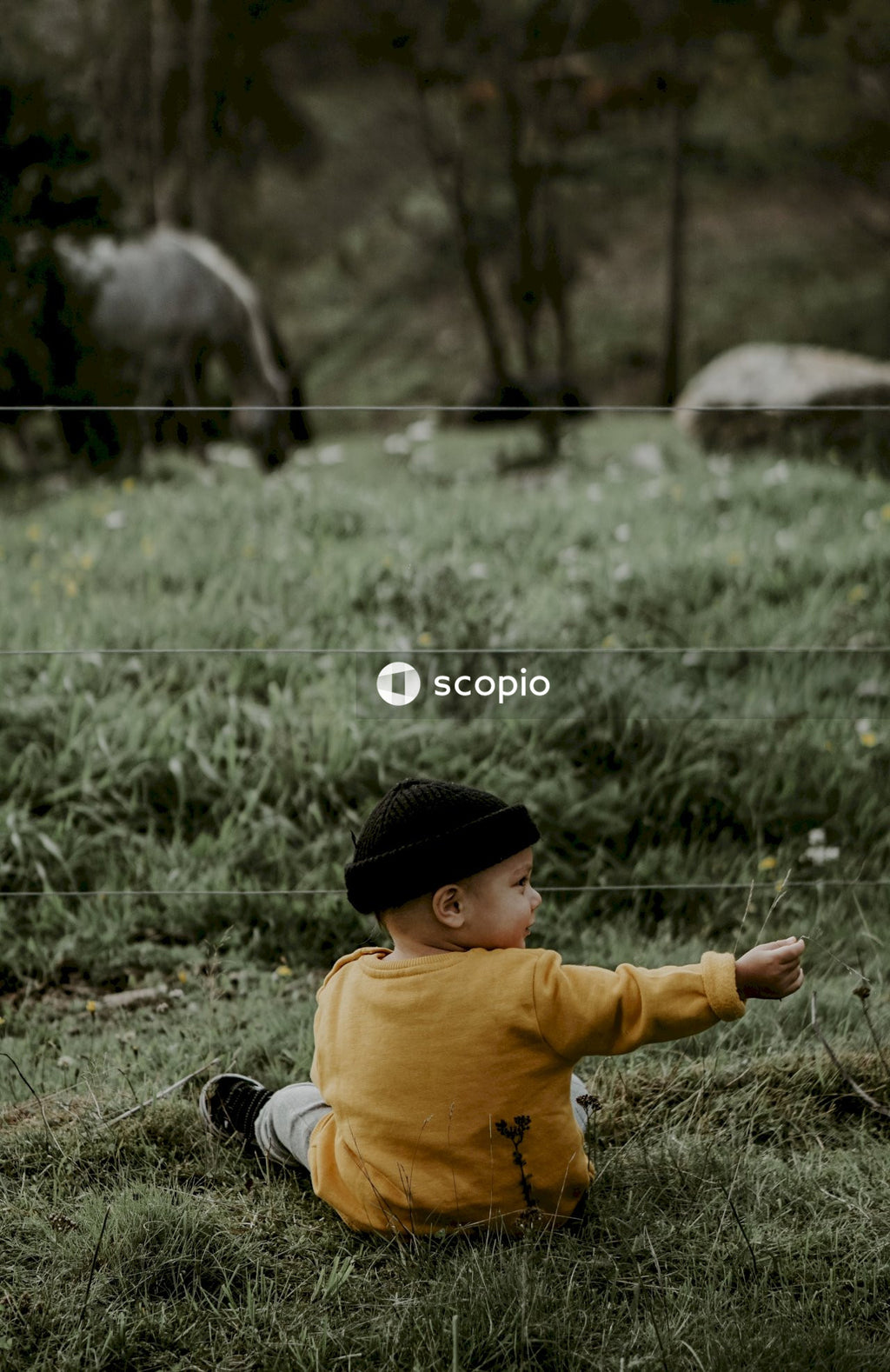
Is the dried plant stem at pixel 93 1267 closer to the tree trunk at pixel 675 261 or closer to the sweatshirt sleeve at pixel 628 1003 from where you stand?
the sweatshirt sleeve at pixel 628 1003

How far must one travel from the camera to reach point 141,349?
5.83 meters

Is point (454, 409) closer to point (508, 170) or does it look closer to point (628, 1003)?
point (628, 1003)

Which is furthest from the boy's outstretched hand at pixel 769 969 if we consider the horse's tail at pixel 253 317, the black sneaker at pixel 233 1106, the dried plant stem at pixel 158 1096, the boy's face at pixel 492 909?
the horse's tail at pixel 253 317

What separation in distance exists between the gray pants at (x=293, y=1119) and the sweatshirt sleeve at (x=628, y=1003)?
27 cm

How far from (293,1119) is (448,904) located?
418mm

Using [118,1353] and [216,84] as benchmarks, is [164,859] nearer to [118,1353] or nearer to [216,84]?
[118,1353]

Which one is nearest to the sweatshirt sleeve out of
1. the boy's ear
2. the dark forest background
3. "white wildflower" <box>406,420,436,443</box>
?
the boy's ear

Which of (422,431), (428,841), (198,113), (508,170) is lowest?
(428,841)

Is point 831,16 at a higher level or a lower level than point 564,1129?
higher

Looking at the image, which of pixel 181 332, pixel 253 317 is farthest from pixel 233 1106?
pixel 253 317

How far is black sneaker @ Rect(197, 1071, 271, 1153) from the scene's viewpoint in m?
1.82

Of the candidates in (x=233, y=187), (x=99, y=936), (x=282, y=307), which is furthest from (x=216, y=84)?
(x=99, y=936)

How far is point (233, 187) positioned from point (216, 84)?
0.60 metres

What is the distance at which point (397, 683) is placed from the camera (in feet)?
8.66
